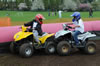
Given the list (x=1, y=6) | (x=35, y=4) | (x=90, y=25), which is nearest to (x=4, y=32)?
(x=90, y=25)

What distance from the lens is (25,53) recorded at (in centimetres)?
749

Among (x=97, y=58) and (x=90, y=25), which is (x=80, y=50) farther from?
(x=90, y=25)

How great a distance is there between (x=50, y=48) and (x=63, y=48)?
64 cm

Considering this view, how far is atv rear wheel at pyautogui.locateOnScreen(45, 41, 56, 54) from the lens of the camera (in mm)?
8141

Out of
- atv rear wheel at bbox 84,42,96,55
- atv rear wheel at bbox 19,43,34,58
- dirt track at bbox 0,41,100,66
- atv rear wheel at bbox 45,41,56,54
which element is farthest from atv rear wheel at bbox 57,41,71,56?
atv rear wheel at bbox 19,43,34,58

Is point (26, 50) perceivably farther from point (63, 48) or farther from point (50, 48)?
point (63, 48)

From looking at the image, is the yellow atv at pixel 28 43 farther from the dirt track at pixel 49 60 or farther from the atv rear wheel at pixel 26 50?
the dirt track at pixel 49 60

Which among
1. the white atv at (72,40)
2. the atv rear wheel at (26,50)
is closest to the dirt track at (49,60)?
the atv rear wheel at (26,50)

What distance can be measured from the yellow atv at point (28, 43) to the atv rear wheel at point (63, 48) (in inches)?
20.3

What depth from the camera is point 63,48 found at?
316 inches

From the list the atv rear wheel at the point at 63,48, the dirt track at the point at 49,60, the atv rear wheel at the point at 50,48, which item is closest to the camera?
the dirt track at the point at 49,60

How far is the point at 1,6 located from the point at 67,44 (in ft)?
235

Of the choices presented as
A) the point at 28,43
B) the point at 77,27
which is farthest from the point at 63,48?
the point at 28,43

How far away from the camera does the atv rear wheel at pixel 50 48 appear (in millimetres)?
8141
